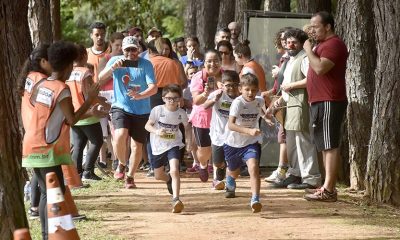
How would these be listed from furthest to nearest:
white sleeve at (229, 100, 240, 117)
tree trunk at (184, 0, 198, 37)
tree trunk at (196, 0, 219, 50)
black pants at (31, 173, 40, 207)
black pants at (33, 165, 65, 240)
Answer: tree trunk at (184, 0, 198, 37) → tree trunk at (196, 0, 219, 50) → white sleeve at (229, 100, 240, 117) → black pants at (31, 173, 40, 207) → black pants at (33, 165, 65, 240)

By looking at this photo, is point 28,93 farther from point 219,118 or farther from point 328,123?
point 219,118

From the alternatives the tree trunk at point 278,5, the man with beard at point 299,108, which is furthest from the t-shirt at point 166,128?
the tree trunk at point 278,5

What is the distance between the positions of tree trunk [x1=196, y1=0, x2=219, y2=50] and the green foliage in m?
4.21

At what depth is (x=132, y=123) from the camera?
14750 mm

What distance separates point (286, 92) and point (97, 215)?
3412 millimetres

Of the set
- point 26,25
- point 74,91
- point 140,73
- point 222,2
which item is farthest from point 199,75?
point 222,2

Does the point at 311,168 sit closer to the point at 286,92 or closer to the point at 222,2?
the point at 286,92

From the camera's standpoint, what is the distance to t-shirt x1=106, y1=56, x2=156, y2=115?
1470 centimetres

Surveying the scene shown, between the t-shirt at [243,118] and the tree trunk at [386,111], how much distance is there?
1456 millimetres

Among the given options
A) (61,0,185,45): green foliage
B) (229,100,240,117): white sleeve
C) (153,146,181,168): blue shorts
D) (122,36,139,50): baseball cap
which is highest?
(61,0,185,45): green foliage

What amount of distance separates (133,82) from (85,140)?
3.66 feet

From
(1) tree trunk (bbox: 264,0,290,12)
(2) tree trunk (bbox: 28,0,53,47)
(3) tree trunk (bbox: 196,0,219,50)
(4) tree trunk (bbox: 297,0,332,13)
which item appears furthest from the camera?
(3) tree trunk (bbox: 196,0,219,50)

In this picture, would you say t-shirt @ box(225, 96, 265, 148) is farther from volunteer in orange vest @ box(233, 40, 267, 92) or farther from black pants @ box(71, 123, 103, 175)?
black pants @ box(71, 123, 103, 175)

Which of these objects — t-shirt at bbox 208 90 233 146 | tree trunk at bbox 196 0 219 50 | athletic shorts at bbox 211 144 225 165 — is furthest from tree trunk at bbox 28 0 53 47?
tree trunk at bbox 196 0 219 50
